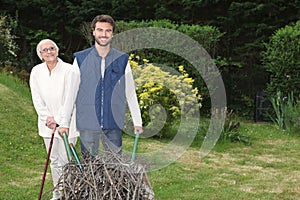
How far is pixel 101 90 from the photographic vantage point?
354 centimetres

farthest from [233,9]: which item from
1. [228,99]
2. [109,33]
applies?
[109,33]

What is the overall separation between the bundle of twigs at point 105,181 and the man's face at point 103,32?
869 millimetres

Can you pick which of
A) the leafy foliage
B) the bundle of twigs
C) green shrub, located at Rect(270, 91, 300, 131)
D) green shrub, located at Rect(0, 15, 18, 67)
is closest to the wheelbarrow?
the bundle of twigs

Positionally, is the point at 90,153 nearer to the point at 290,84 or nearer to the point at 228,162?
the point at 228,162

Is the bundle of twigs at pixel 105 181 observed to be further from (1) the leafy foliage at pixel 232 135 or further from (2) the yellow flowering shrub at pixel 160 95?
(1) the leafy foliage at pixel 232 135

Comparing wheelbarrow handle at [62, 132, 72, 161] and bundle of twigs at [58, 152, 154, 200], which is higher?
wheelbarrow handle at [62, 132, 72, 161]

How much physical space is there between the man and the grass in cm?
141

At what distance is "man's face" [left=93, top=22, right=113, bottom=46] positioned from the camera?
11.2 ft

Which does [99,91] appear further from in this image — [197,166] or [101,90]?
[197,166]

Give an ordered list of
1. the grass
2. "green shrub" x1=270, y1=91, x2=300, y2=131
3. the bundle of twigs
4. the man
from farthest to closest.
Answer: "green shrub" x1=270, y1=91, x2=300, y2=131, the grass, the man, the bundle of twigs

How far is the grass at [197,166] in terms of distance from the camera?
504cm

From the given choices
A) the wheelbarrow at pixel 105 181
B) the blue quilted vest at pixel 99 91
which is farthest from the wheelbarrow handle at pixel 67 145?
the blue quilted vest at pixel 99 91

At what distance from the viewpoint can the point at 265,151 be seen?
279 inches

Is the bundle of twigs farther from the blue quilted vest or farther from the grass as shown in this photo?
the grass
